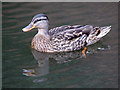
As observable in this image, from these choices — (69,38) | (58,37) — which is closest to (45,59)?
(58,37)

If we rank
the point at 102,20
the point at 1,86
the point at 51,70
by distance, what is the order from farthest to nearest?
the point at 102,20 < the point at 51,70 < the point at 1,86

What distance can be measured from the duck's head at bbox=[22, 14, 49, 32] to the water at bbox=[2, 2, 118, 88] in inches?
26.6

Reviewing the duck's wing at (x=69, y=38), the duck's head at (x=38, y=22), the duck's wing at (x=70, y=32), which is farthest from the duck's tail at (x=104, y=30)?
the duck's head at (x=38, y=22)

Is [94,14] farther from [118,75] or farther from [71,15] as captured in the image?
[118,75]

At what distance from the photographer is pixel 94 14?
1200cm

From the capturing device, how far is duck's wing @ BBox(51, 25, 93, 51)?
31.4 ft

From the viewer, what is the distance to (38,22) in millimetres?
9539

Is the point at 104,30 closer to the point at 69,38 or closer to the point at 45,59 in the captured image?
the point at 69,38

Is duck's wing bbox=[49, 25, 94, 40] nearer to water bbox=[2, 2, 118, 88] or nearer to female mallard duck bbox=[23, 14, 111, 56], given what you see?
female mallard duck bbox=[23, 14, 111, 56]

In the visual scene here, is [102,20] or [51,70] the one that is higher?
[102,20]

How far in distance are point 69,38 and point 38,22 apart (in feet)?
3.40

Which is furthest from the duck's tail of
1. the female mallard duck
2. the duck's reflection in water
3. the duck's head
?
the duck's head

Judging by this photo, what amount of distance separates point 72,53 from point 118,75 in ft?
6.07

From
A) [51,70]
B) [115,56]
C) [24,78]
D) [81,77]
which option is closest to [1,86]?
[24,78]
